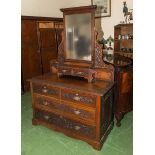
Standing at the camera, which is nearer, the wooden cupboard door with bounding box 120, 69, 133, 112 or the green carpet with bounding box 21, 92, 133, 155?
the green carpet with bounding box 21, 92, 133, 155

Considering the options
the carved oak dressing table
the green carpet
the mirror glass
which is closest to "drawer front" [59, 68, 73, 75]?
the carved oak dressing table

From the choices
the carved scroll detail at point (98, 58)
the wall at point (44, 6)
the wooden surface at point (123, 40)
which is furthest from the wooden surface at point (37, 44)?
the carved scroll detail at point (98, 58)

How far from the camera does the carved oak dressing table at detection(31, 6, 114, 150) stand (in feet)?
7.02

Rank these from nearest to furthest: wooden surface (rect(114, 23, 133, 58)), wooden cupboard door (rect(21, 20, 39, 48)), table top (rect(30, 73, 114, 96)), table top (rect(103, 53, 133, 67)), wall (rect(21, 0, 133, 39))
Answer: table top (rect(30, 73, 114, 96))
table top (rect(103, 53, 133, 67))
wooden cupboard door (rect(21, 20, 39, 48))
wooden surface (rect(114, 23, 133, 58))
wall (rect(21, 0, 133, 39))

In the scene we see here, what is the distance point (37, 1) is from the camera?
4508 mm

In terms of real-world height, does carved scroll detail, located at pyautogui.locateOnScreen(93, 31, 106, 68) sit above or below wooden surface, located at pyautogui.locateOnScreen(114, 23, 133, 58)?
below

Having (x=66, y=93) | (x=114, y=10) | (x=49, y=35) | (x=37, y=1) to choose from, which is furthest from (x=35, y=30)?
(x=66, y=93)

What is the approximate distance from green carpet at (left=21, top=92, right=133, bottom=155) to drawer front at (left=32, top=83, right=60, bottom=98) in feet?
1.84

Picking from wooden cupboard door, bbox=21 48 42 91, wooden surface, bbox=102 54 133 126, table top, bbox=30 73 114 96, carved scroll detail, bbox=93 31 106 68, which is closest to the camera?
table top, bbox=30 73 114 96

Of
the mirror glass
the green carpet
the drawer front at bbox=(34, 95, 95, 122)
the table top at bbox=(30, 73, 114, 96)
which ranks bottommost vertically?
the green carpet

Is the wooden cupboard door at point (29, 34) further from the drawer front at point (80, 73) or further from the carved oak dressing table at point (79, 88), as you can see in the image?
the drawer front at point (80, 73)

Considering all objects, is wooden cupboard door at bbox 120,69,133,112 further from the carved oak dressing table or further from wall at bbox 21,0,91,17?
wall at bbox 21,0,91,17

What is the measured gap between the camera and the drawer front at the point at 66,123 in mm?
2207

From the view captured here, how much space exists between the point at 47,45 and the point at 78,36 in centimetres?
228
